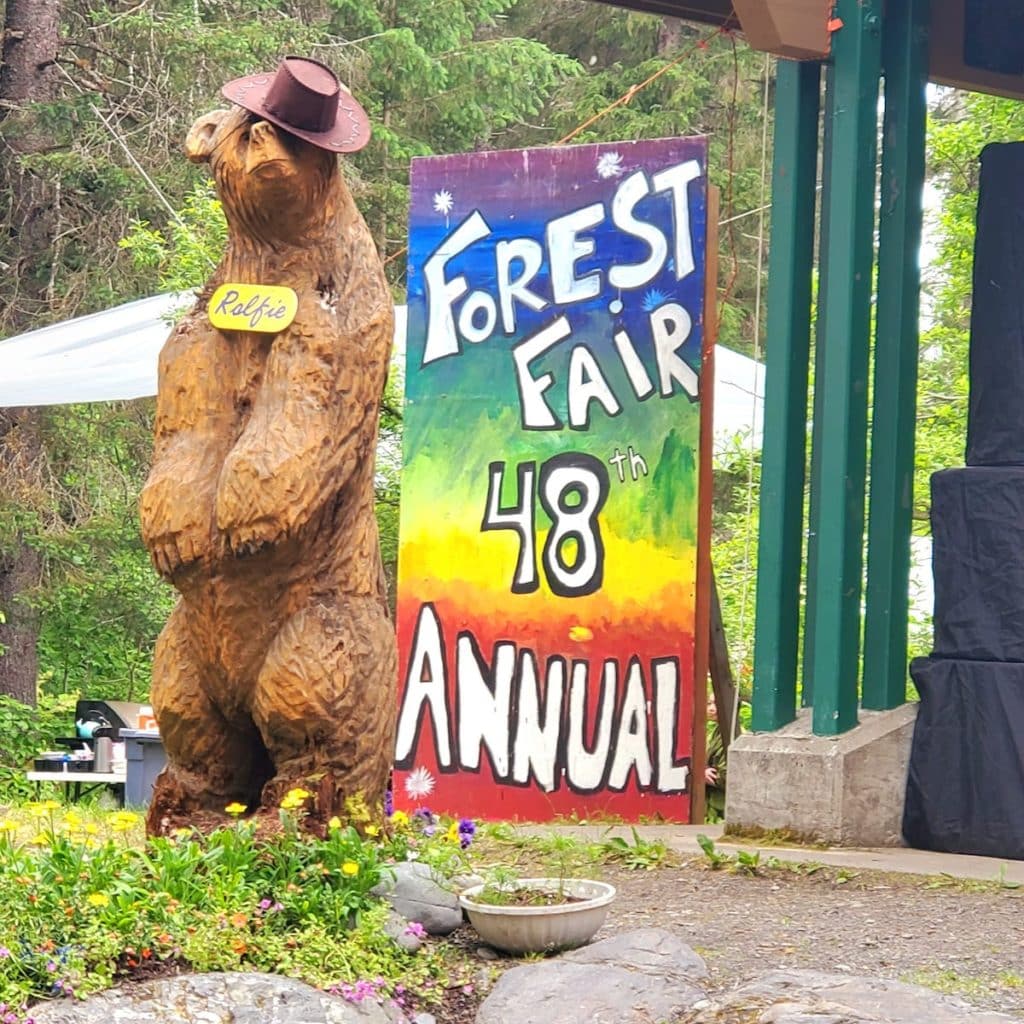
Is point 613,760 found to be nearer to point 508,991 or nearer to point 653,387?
point 653,387

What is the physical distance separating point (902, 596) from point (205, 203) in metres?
6.99

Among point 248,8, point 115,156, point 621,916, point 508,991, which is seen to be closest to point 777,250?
point 621,916

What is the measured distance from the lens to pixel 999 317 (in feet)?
25.7

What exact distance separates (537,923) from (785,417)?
10.7ft

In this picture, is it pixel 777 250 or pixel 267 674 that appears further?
pixel 777 250

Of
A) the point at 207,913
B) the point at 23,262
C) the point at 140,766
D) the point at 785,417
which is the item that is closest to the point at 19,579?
the point at 23,262

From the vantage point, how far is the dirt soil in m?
5.04

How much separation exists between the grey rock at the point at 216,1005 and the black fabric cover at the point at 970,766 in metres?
3.60

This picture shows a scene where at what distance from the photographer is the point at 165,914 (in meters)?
4.59

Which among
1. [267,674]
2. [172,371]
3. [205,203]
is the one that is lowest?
[267,674]

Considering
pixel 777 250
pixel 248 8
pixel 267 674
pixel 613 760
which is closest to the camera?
pixel 267 674

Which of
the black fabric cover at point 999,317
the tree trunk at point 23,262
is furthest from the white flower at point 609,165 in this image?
the tree trunk at point 23,262

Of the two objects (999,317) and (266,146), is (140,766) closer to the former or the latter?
(999,317)

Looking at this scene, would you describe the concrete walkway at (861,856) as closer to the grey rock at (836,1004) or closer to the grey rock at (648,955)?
the grey rock at (648,955)
